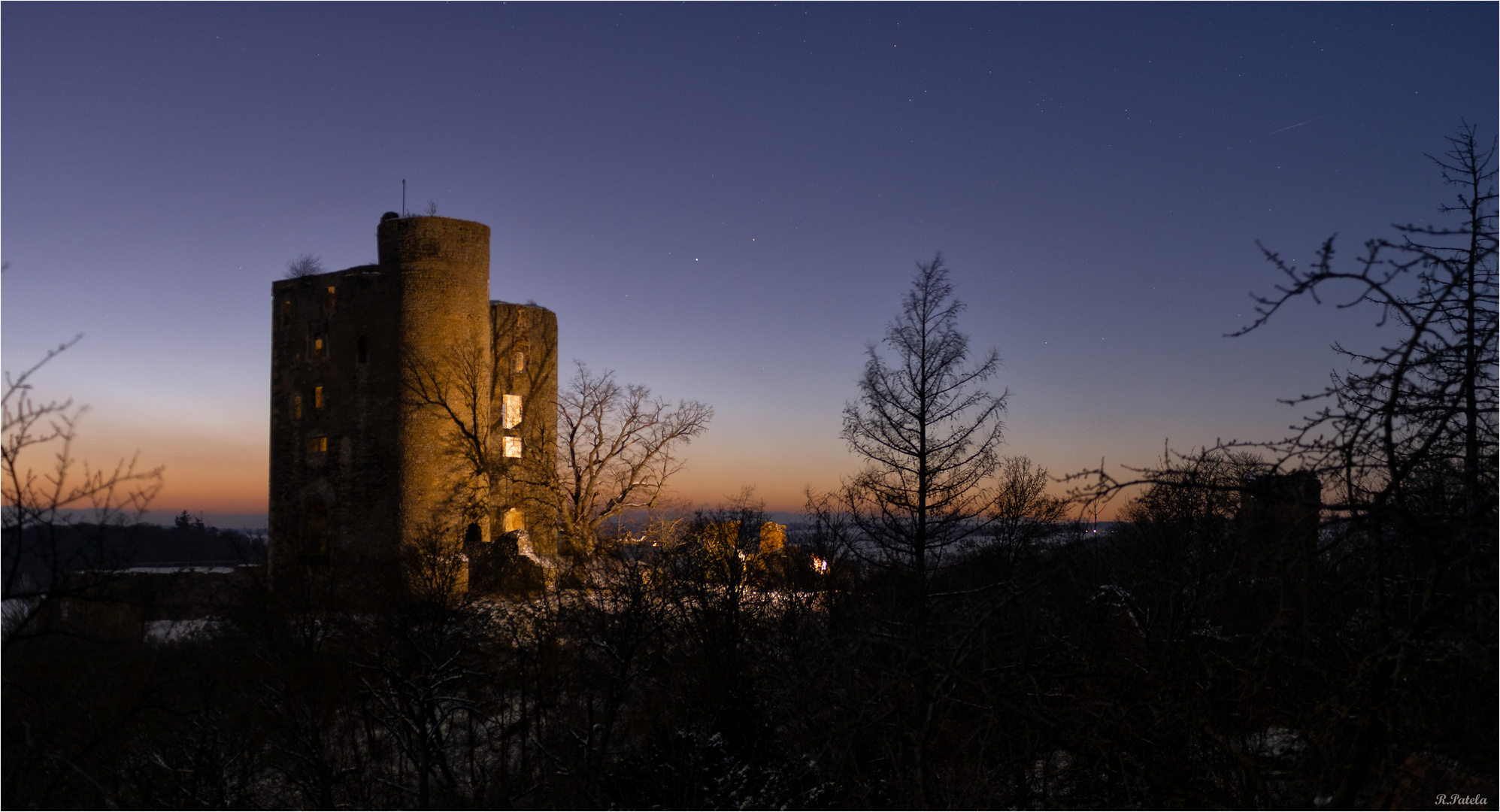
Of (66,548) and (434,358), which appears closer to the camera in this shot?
(66,548)

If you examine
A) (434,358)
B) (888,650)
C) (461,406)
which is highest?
(434,358)

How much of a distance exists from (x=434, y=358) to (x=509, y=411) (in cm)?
388

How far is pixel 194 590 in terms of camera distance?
32531 millimetres

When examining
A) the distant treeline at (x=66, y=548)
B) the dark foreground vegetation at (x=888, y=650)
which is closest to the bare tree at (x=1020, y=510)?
the dark foreground vegetation at (x=888, y=650)

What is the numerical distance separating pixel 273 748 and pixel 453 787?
18.2 feet

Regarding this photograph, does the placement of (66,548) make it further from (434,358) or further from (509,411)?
(509,411)

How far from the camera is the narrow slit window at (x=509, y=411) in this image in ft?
116

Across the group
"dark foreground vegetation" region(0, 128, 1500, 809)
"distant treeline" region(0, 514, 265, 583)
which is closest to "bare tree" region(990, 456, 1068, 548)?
"dark foreground vegetation" region(0, 128, 1500, 809)

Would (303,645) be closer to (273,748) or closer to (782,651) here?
(273,748)

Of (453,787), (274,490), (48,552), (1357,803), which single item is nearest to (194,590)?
(274,490)

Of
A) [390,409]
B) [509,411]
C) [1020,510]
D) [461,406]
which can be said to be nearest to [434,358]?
[461,406]

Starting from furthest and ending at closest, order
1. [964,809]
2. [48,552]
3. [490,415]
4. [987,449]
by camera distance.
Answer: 1. [490,415]
2. [987,449]
3. [48,552]
4. [964,809]

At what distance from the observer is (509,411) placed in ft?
117

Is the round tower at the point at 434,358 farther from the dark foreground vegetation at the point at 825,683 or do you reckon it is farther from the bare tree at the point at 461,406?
the dark foreground vegetation at the point at 825,683
